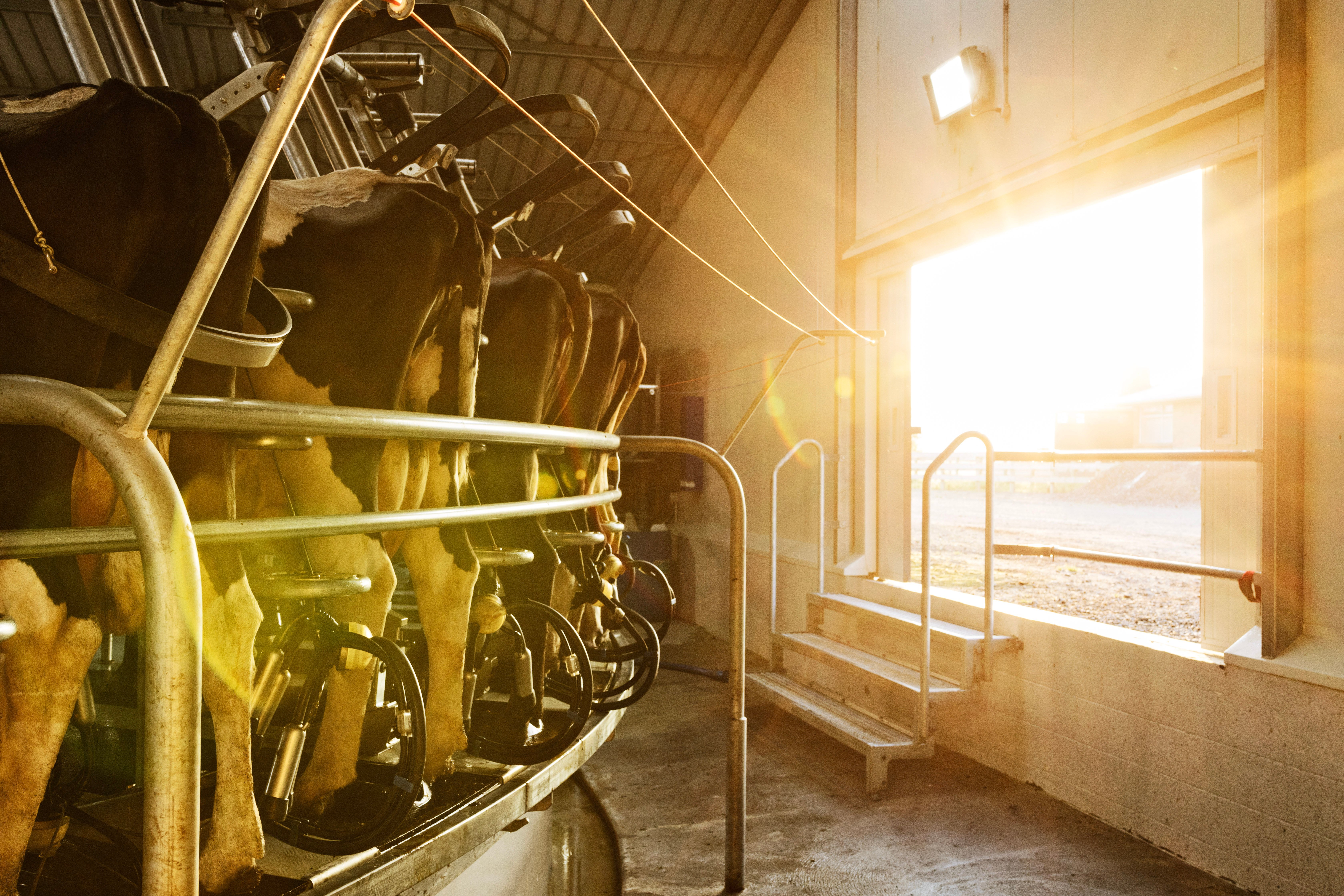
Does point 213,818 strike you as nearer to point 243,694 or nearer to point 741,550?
point 243,694

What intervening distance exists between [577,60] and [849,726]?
204 inches

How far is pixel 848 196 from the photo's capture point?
5.10 m

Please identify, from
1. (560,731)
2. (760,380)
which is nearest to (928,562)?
(560,731)

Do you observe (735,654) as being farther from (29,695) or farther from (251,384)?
(29,695)

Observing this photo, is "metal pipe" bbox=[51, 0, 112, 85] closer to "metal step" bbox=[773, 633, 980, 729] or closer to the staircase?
the staircase

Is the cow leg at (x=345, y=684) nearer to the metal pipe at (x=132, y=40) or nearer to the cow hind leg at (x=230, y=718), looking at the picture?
the cow hind leg at (x=230, y=718)

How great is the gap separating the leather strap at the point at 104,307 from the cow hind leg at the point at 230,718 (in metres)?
0.38

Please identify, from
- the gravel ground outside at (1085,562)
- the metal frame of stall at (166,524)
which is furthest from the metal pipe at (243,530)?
the gravel ground outside at (1085,562)

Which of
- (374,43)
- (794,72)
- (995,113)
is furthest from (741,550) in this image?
(374,43)

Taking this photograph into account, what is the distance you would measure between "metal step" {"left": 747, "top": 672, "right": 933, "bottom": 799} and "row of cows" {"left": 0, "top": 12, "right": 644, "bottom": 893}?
1738mm

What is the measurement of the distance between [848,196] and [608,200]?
9.41 feet

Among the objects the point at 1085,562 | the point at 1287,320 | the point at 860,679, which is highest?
the point at 1287,320

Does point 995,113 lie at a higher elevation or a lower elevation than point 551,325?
higher

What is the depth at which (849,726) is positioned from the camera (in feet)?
11.7
